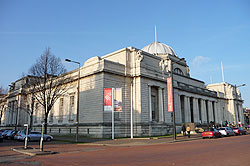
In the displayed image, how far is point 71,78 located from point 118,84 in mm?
9960

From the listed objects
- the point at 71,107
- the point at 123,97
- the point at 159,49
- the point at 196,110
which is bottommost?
the point at 196,110

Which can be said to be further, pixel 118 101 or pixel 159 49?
pixel 159 49

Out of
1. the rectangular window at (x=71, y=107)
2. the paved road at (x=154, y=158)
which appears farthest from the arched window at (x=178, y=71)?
the paved road at (x=154, y=158)

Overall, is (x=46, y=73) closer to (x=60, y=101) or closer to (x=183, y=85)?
(x=60, y=101)

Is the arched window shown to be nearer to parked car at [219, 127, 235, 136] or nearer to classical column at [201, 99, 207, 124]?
classical column at [201, 99, 207, 124]

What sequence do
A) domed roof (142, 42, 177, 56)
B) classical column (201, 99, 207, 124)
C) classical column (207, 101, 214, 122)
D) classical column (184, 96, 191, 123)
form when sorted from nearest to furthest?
1. classical column (184, 96, 191, 123)
2. classical column (201, 99, 207, 124)
3. domed roof (142, 42, 177, 56)
4. classical column (207, 101, 214, 122)

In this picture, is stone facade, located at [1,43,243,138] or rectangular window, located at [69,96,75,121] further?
rectangular window, located at [69,96,75,121]

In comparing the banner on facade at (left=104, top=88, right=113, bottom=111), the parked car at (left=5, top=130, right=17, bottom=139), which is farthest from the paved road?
the parked car at (left=5, top=130, right=17, bottom=139)

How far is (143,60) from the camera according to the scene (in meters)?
38.8

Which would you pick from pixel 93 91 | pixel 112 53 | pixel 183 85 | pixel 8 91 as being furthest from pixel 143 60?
pixel 8 91

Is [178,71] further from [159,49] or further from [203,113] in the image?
[203,113]

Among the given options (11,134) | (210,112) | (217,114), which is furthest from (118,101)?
(217,114)

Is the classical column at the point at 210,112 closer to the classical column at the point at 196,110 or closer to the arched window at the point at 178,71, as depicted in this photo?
the classical column at the point at 196,110

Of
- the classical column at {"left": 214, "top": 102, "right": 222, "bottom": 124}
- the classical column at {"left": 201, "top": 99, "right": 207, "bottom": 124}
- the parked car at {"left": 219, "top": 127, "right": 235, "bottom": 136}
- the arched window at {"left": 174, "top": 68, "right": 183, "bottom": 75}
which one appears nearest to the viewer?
the parked car at {"left": 219, "top": 127, "right": 235, "bottom": 136}
